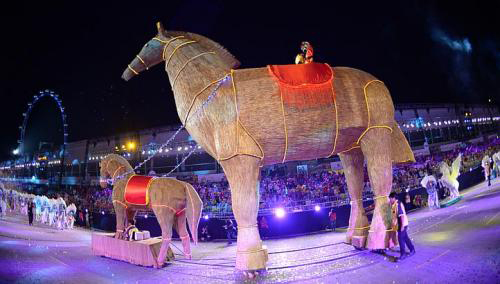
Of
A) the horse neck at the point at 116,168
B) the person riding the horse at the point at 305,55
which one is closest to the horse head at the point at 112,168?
the horse neck at the point at 116,168

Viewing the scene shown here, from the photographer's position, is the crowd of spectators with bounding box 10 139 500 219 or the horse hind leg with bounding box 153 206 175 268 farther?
the crowd of spectators with bounding box 10 139 500 219

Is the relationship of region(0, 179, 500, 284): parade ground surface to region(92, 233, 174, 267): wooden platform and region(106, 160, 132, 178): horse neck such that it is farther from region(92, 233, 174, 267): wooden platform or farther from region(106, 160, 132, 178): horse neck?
region(106, 160, 132, 178): horse neck

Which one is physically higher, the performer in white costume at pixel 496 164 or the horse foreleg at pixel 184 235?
the performer in white costume at pixel 496 164

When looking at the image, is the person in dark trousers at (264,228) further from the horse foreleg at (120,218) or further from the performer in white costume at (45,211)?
the performer in white costume at (45,211)

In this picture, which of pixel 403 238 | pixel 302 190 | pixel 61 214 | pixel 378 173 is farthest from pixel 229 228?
pixel 61 214

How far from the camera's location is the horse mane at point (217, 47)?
20.4ft

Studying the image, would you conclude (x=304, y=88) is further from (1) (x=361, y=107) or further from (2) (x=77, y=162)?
(2) (x=77, y=162)

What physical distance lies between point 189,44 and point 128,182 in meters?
3.86

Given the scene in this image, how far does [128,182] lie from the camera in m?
8.10

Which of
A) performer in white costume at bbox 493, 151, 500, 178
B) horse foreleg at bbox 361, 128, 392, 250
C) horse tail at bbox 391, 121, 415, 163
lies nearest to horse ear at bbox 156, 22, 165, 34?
horse foreleg at bbox 361, 128, 392, 250

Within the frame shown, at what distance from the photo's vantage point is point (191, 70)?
607 centimetres

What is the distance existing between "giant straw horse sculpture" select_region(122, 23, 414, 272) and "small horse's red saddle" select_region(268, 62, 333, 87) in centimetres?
3

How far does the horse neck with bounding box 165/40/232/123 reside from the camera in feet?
19.6

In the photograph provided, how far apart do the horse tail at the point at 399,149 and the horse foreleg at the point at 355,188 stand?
28.5 inches
